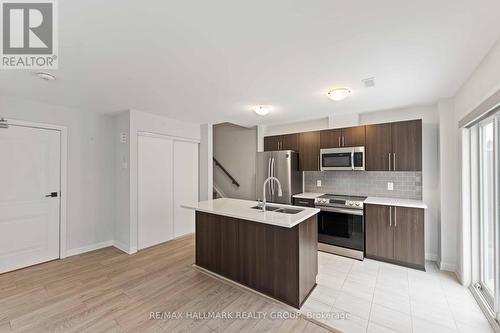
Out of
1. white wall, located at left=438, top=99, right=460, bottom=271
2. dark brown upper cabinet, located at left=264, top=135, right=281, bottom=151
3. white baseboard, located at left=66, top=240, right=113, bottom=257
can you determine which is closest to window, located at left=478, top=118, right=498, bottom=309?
white wall, located at left=438, top=99, right=460, bottom=271

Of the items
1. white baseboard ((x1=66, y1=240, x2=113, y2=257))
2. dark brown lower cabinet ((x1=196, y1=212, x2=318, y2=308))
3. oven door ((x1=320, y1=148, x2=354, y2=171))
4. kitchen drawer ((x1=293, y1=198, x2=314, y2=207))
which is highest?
oven door ((x1=320, y1=148, x2=354, y2=171))

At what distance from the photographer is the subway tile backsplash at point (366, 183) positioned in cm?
352

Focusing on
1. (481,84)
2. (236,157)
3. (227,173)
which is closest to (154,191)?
(227,173)

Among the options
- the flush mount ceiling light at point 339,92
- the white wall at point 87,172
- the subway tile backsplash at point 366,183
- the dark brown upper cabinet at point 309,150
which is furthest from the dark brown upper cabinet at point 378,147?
the white wall at point 87,172

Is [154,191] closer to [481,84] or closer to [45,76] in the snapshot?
[45,76]

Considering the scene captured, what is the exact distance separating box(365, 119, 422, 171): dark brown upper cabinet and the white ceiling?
0.44 meters

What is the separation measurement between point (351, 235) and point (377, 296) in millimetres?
1085

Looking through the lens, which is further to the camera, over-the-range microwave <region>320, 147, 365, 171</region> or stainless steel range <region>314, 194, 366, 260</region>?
over-the-range microwave <region>320, 147, 365, 171</region>

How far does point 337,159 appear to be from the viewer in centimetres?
378

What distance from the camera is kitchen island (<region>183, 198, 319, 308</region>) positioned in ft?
7.14

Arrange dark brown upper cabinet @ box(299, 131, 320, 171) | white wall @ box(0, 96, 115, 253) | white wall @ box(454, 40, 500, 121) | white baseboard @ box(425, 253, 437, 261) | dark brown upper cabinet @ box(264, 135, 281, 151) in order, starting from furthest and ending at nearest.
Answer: dark brown upper cabinet @ box(264, 135, 281, 151) < dark brown upper cabinet @ box(299, 131, 320, 171) < white wall @ box(0, 96, 115, 253) < white baseboard @ box(425, 253, 437, 261) < white wall @ box(454, 40, 500, 121)

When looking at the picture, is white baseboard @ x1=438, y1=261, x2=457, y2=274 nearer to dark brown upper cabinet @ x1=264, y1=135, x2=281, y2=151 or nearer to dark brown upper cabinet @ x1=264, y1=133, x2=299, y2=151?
dark brown upper cabinet @ x1=264, y1=133, x2=299, y2=151

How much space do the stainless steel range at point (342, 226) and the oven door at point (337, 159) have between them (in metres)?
0.56

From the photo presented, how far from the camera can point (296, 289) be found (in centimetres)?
215
